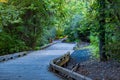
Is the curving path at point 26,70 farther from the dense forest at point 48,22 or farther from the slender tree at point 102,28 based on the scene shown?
the dense forest at point 48,22

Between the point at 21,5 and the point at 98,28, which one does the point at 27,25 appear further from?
the point at 98,28

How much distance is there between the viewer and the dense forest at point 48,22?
46.4 feet

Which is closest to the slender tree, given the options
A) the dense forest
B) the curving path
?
the dense forest

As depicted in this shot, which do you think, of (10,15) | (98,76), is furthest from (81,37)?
(98,76)

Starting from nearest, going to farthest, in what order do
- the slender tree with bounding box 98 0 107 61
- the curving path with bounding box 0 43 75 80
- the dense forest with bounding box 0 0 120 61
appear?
1. the curving path with bounding box 0 43 75 80
2. the dense forest with bounding box 0 0 120 61
3. the slender tree with bounding box 98 0 107 61

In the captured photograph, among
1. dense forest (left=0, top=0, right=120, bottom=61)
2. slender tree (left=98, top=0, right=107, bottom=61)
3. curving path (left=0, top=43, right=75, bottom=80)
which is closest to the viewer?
curving path (left=0, top=43, right=75, bottom=80)

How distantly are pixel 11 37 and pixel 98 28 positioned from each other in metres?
10.7

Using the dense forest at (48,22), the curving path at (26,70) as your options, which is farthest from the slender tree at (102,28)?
the curving path at (26,70)

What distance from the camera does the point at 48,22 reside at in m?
26.9

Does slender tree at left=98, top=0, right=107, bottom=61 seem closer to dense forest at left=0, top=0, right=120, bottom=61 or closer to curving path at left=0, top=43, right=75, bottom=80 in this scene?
dense forest at left=0, top=0, right=120, bottom=61

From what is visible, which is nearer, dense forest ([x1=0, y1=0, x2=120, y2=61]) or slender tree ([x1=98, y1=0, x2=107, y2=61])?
dense forest ([x1=0, y1=0, x2=120, y2=61])

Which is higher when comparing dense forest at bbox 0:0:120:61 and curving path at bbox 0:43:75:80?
dense forest at bbox 0:0:120:61

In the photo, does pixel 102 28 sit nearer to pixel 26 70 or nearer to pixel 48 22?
pixel 26 70

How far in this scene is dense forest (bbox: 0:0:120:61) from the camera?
1415 centimetres
